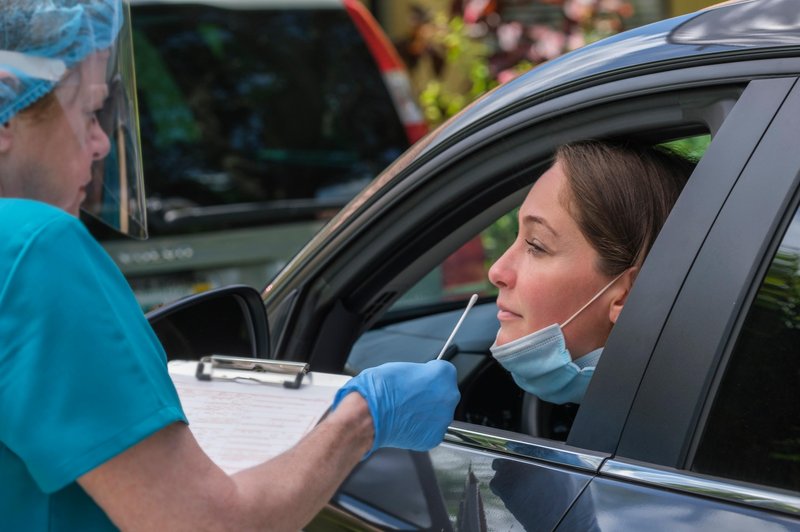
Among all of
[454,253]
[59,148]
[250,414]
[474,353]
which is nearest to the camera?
[59,148]

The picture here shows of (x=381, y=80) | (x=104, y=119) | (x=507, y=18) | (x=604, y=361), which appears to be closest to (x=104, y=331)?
(x=104, y=119)

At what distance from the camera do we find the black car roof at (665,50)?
1.59 m

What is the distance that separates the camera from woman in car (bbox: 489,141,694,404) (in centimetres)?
194

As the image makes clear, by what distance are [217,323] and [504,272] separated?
0.53m

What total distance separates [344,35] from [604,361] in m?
4.10

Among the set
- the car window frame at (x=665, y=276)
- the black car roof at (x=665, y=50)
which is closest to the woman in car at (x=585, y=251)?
the black car roof at (x=665, y=50)

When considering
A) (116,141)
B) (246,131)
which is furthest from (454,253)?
(246,131)

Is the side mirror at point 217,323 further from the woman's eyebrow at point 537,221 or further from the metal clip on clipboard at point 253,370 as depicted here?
the woman's eyebrow at point 537,221

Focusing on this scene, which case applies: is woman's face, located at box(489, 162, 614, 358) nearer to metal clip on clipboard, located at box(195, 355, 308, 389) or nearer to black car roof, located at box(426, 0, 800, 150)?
black car roof, located at box(426, 0, 800, 150)

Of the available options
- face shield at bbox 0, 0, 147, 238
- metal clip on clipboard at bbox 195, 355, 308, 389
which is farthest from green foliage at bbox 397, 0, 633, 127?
face shield at bbox 0, 0, 147, 238

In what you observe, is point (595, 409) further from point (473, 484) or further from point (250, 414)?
point (250, 414)

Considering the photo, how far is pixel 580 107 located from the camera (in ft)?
5.91

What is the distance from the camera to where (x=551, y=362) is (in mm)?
1952

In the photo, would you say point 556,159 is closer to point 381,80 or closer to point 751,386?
point 751,386
